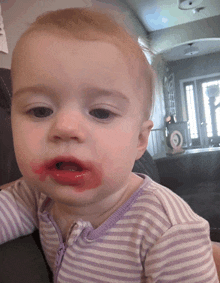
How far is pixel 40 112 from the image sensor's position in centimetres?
36

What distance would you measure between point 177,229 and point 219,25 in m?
4.07

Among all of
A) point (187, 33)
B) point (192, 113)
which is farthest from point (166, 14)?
point (192, 113)

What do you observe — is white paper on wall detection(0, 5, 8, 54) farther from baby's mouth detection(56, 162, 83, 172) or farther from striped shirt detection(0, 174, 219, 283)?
baby's mouth detection(56, 162, 83, 172)

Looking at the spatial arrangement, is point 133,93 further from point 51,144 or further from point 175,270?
point 175,270

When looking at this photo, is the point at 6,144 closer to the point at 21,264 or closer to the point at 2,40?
the point at 21,264

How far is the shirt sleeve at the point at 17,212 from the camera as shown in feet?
1.55

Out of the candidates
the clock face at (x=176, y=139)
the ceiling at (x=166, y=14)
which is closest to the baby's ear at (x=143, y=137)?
the clock face at (x=176, y=139)

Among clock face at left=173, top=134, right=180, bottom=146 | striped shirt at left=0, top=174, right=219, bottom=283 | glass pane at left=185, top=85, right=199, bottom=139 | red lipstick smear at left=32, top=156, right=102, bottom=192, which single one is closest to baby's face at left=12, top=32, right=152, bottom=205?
red lipstick smear at left=32, top=156, right=102, bottom=192

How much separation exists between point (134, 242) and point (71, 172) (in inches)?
7.3

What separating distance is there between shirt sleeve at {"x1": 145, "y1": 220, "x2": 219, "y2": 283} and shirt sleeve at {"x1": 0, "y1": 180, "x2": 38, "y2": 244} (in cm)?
28

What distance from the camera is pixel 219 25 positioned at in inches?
139

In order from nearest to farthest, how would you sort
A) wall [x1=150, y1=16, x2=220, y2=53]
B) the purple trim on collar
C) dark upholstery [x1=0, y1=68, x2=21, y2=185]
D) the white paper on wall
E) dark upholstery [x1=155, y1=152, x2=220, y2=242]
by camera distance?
the purple trim on collar
dark upholstery [x1=0, y1=68, x2=21, y2=185]
the white paper on wall
dark upholstery [x1=155, y1=152, x2=220, y2=242]
wall [x1=150, y1=16, x2=220, y2=53]

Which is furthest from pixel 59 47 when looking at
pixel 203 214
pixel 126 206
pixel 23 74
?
pixel 203 214

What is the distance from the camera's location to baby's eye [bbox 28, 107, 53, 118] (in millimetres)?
357
